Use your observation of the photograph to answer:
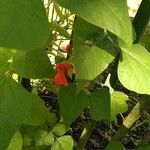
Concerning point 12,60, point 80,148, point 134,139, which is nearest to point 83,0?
point 12,60

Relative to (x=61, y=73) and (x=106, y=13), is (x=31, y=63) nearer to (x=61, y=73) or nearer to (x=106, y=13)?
(x=61, y=73)

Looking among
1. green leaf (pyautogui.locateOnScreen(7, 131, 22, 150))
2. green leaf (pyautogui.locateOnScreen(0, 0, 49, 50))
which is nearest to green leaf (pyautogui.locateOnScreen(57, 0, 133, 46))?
green leaf (pyautogui.locateOnScreen(0, 0, 49, 50))

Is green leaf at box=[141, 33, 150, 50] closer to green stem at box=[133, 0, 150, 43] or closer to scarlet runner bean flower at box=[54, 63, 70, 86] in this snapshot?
green stem at box=[133, 0, 150, 43]

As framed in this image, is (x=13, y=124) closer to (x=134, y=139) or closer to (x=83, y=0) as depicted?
(x=83, y=0)

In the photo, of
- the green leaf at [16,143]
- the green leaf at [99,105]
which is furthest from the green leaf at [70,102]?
the green leaf at [16,143]

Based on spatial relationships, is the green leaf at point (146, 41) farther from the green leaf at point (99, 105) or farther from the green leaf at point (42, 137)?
the green leaf at point (42, 137)

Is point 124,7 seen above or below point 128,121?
above

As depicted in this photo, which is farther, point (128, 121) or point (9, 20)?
point (128, 121)
